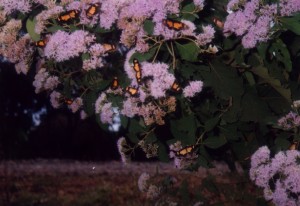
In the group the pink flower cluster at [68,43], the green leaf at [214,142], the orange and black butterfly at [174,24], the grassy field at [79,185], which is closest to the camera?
the orange and black butterfly at [174,24]

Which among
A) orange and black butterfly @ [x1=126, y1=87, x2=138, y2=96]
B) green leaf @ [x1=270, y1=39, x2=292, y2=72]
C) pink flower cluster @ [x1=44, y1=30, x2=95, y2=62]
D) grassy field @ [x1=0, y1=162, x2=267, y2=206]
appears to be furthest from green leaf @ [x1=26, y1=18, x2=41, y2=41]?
grassy field @ [x1=0, y1=162, x2=267, y2=206]

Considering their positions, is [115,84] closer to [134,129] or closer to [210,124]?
[134,129]

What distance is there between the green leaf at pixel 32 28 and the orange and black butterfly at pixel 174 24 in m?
0.74

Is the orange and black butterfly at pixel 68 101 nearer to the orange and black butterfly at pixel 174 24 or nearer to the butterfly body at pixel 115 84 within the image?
the butterfly body at pixel 115 84

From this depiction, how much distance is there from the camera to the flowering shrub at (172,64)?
2.17 meters

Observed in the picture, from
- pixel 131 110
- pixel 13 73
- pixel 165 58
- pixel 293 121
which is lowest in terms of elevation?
pixel 13 73

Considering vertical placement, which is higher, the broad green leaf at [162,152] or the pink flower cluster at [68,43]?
the pink flower cluster at [68,43]

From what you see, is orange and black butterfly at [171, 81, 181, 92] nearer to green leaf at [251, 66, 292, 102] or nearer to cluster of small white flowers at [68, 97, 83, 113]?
green leaf at [251, 66, 292, 102]

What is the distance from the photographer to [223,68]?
236 cm

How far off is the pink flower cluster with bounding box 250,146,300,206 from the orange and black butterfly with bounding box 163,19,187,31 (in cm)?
67

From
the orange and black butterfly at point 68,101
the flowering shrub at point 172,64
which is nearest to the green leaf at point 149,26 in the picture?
the flowering shrub at point 172,64

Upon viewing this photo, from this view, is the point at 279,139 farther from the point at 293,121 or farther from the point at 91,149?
the point at 91,149

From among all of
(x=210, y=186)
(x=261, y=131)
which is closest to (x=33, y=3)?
(x=261, y=131)

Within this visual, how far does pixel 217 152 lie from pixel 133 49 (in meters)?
1.08
